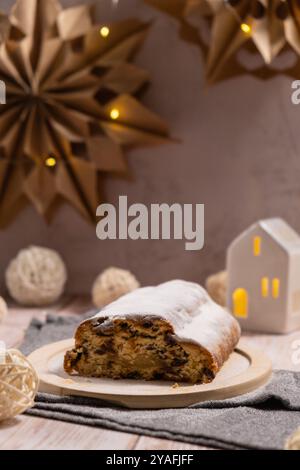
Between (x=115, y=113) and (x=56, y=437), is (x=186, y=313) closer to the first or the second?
(x=56, y=437)

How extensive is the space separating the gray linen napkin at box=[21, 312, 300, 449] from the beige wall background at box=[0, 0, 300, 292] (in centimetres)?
94

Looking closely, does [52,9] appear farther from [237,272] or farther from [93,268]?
[237,272]

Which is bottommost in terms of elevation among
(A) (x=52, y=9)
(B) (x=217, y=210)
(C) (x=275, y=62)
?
(B) (x=217, y=210)

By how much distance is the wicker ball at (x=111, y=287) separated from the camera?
7.06 feet

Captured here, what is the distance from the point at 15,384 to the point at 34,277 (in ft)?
3.48

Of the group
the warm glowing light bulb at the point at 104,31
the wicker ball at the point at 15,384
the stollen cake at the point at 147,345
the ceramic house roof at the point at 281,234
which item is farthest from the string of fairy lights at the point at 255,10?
the wicker ball at the point at 15,384

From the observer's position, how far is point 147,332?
142 centimetres

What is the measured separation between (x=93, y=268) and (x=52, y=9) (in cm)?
83

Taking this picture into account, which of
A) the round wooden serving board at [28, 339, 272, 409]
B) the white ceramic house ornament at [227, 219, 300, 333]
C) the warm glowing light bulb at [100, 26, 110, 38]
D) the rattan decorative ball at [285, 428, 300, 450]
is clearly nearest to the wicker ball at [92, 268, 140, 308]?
the white ceramic house ornament at [227, 219, 300, 333]

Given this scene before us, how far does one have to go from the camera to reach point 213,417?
1253 millimetres

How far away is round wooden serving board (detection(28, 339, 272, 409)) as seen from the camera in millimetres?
1321
